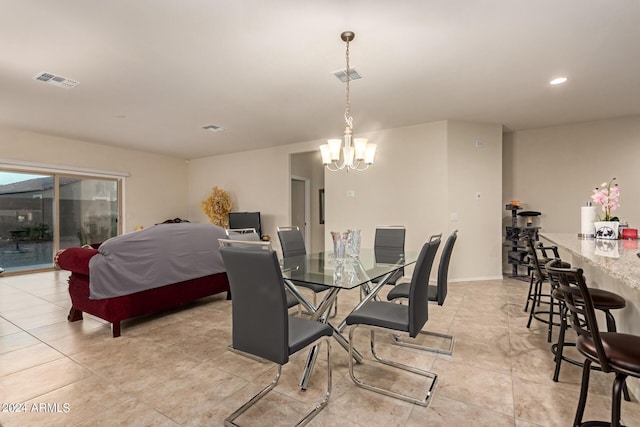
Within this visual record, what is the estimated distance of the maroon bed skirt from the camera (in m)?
2.90

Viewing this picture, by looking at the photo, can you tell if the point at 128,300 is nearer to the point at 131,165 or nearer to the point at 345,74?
the point at 345,74

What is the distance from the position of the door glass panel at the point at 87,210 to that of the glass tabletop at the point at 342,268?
5.99m

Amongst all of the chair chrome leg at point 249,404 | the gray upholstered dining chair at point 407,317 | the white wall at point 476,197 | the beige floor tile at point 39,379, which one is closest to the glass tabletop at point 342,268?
the gray upholstered dining chair at point 407,317

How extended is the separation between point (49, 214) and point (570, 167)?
9.64 metres

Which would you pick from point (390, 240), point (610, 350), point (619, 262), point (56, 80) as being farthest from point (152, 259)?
point (619, 262)

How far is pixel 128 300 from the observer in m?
2.99

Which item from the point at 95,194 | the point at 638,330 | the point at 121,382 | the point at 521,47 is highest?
the point at 521,47

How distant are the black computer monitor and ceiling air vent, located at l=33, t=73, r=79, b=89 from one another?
391cm

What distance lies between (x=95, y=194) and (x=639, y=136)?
1005 centimetres

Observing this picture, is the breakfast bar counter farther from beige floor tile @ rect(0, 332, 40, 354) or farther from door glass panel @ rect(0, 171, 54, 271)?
door glass panel @ rect(0, 171, 54, 271)

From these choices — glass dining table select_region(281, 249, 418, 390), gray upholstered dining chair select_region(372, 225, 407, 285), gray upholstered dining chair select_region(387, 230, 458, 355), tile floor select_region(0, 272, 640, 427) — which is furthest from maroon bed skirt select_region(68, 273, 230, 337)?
gray upholstered dining chair select_region(387, 230, 458, 355)

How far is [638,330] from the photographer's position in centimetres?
193

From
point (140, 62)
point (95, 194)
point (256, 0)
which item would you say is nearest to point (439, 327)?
point (256, 0)

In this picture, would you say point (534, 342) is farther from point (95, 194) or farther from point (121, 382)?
point (95, 194)
